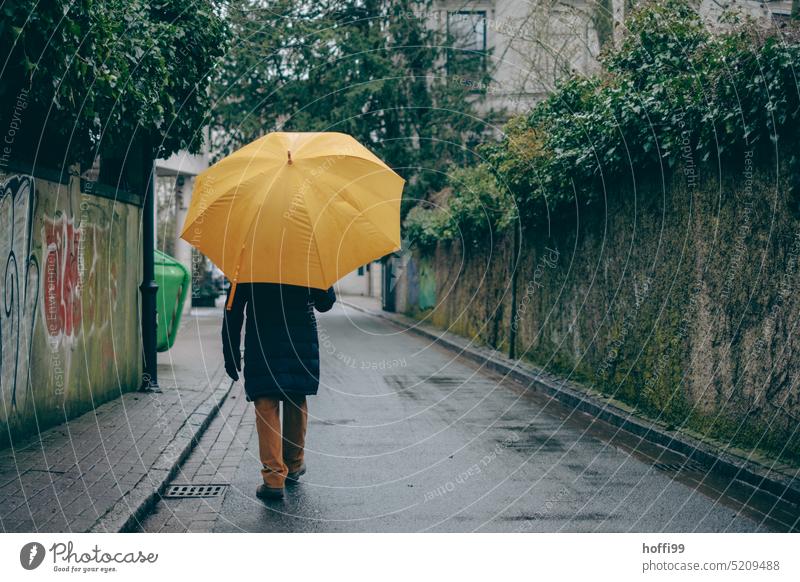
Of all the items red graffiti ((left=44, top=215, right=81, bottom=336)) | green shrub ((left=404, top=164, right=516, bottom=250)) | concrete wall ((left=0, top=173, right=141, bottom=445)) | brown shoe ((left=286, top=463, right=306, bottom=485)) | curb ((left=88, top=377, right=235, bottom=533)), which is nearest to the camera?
curb ((left=88, top=377, right=235, bottom=533))

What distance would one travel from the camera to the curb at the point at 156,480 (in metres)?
4.88

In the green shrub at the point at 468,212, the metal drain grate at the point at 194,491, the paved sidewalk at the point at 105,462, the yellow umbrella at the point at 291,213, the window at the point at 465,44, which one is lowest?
the metal drain grate at the point at 194,491

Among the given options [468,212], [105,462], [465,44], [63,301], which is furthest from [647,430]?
[465,44]

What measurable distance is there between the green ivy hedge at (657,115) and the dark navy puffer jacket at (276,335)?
3735mm

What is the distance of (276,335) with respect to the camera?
568cm

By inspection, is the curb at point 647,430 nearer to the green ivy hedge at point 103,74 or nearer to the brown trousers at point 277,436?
the brown trousers at point 277,436

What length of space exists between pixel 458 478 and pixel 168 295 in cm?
682

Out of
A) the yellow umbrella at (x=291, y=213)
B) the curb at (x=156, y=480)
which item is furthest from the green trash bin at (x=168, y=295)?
the yellow umbrella at (x=291, y=213)

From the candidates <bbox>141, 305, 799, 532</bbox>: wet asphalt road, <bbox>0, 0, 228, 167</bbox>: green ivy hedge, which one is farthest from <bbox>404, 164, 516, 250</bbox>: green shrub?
<bbox>0, 0, 228, 167</bbox>: green ivy hedge

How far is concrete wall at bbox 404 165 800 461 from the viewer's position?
6629 millimetres

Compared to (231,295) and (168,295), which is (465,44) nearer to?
(168,295)

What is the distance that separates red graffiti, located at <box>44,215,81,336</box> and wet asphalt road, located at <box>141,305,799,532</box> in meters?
1.64

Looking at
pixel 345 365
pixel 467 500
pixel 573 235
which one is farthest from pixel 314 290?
pixel 345 365

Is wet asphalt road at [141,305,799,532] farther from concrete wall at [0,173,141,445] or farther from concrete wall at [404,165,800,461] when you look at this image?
concrete wall at [0,173,141,445]
